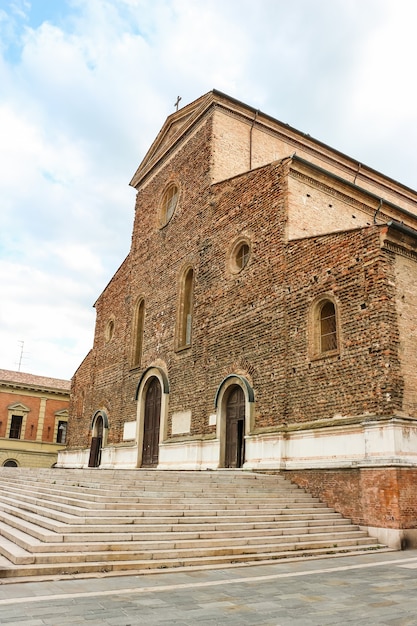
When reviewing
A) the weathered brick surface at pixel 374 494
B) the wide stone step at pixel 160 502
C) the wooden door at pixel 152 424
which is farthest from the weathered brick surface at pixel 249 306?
the wide stone step at pixel 160 502

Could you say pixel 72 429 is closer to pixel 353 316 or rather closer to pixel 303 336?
pixel 303 336

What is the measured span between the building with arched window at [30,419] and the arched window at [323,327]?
1141 inches

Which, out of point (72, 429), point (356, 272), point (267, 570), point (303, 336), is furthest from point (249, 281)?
point (72, 429)

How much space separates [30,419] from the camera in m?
37.1

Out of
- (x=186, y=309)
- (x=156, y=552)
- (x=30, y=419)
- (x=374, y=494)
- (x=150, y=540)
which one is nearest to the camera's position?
(x=156, y=552)

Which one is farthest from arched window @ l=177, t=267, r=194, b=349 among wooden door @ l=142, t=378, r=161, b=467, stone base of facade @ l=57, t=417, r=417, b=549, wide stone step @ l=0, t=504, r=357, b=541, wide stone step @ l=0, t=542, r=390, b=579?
wide stone step @ l=0, t=542, r=390, b=579

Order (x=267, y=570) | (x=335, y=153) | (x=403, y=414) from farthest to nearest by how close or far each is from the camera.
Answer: (x=335, y=153)
(x=403, y=414)
(x=267, y=570)

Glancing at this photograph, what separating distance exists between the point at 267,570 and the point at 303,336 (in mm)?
6341

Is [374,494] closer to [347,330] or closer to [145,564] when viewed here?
[347,330]

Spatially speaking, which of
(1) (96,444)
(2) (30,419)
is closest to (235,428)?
(1) (96,444)

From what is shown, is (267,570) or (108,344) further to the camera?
(108,344)

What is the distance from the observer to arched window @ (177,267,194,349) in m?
18.4

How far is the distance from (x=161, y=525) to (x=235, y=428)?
6.78m

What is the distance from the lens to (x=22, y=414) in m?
36.8
